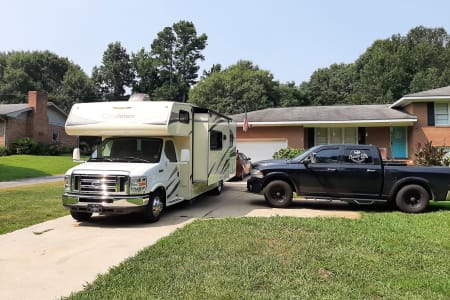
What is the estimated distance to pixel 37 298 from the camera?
478 cm

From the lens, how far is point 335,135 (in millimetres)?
23812

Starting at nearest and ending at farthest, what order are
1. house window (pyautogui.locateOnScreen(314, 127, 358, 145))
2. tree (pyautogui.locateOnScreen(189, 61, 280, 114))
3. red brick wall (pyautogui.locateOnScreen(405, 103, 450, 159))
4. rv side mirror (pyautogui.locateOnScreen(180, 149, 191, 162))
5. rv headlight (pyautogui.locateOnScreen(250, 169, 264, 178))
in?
rv side mirror (pyautogui.locateOnScreen(180, 149, 191, 162))
rv headlight (pyautogui.locateOnScreen(250, 169, 264, 178))
red brick wall (pyautogui.locateOnScreen(405, 103, 450, 159))
house window (pyautogui.locateOnScreen(314, 127, 358, 145))
tree (pyautogui.locateOnScreen(189, 61, 280, 114))

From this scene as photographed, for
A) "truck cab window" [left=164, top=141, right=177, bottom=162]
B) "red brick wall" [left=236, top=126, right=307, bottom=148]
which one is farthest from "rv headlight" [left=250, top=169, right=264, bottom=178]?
"red brick wall" [left=236, top=126, right=307, bottom=148]

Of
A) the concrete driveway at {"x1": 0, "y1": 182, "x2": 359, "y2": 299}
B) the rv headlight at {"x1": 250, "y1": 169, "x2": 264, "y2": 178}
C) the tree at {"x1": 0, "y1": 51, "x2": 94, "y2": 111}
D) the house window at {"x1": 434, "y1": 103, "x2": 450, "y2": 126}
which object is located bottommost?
the concrete driveway at {"x1": 0, "y1": 182, "x2": 359, "y2": 299}

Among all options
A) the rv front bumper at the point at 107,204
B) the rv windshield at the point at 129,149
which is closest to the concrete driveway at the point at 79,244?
the rv front bumper at the point at 107,204

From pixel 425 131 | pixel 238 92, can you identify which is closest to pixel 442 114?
pixel 425 131

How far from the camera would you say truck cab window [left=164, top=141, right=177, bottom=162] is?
1012cm

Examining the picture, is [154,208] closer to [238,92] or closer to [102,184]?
[102,184]

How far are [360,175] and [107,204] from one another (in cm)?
661

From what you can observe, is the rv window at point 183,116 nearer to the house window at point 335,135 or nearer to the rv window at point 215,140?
the rv window at point 215,140

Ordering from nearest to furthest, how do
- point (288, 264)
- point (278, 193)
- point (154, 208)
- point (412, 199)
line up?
1. point (288, 264)
2. point (154, 208)
3. point (412, 199)
4. point (278, 193)

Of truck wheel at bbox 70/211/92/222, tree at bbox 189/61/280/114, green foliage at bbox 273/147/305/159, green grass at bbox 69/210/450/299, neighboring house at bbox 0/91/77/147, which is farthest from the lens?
tree at bbox 189/61/280/114

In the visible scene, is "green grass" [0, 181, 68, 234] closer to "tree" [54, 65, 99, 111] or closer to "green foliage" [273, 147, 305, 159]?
"green foliage" [273, 147, 305, 159]

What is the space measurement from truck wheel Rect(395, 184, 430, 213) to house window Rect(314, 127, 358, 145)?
1330 centimetres
